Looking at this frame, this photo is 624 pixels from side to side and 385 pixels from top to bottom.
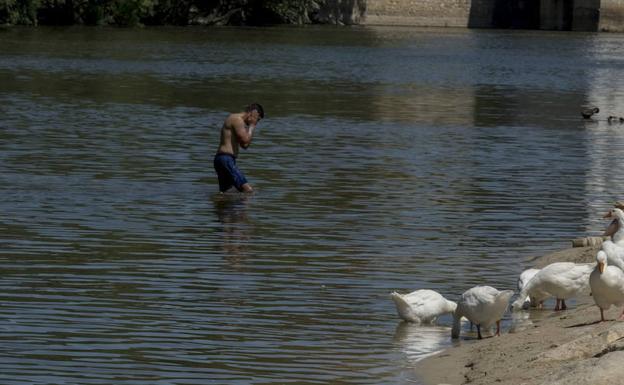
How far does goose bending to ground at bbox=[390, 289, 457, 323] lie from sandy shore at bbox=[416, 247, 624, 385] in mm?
479

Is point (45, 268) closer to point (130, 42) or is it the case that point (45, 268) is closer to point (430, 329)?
point (430, 329)

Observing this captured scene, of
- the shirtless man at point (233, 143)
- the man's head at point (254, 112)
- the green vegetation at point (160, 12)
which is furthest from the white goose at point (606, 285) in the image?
the green vegetation at point (160, 12)

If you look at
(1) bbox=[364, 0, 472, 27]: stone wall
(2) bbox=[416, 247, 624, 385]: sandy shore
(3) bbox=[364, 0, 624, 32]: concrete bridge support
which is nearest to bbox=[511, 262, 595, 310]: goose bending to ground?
(2) bbox=[416, 247, 624, 385]: sandy shore

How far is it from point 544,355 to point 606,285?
3.77ft

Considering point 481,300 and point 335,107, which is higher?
point 481,300

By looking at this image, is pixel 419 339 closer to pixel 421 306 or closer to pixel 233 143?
pixel 421 306

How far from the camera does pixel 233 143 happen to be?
18.0 metres

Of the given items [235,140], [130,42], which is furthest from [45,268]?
[130,42]

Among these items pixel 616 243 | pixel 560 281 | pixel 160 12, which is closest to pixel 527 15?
pixel 160 12

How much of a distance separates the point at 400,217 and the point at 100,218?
311 centimetres

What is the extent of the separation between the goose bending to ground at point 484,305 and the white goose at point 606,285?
574 millimetres

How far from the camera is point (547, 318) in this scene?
1127 cm

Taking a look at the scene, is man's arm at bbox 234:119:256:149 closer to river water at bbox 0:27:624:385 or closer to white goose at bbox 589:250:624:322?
river water at bbox 0:27:624:385

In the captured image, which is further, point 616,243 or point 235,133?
point 235,133
